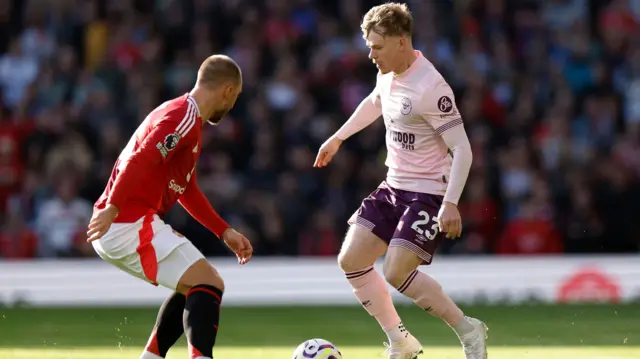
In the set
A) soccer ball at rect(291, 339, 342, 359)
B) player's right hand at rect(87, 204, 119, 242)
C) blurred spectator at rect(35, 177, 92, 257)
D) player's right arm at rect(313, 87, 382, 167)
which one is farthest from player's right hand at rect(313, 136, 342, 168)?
blurred spectator at rect(35, 177, 92, 257)

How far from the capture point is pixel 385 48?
6863mm

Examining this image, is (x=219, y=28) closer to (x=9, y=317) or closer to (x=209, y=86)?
(x=9, y=317)

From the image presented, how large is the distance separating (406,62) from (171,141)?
5.12 feet

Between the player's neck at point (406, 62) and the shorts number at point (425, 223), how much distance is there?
2.66ft

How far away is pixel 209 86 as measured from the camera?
641 cm

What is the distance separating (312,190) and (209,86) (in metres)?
7.35

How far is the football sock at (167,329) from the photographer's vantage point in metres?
6.40

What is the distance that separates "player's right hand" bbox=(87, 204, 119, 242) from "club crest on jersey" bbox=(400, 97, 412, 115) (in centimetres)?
187

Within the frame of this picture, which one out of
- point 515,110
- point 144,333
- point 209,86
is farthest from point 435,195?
point 515,110

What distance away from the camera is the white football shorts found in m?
6.20

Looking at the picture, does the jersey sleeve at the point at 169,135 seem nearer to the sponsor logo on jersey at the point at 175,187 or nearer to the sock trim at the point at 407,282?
the sponsor logo on jersey at the point at 175,187

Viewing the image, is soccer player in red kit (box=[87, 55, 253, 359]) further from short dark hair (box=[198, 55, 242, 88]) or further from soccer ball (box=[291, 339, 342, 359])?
soccer ball (box=[291, 339, 342, 359])

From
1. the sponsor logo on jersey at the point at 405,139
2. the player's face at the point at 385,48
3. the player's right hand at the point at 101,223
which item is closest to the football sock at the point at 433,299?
the sponsor logo on jersey at the point at 405,139

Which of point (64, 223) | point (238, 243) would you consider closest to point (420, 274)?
point (238, 243)
